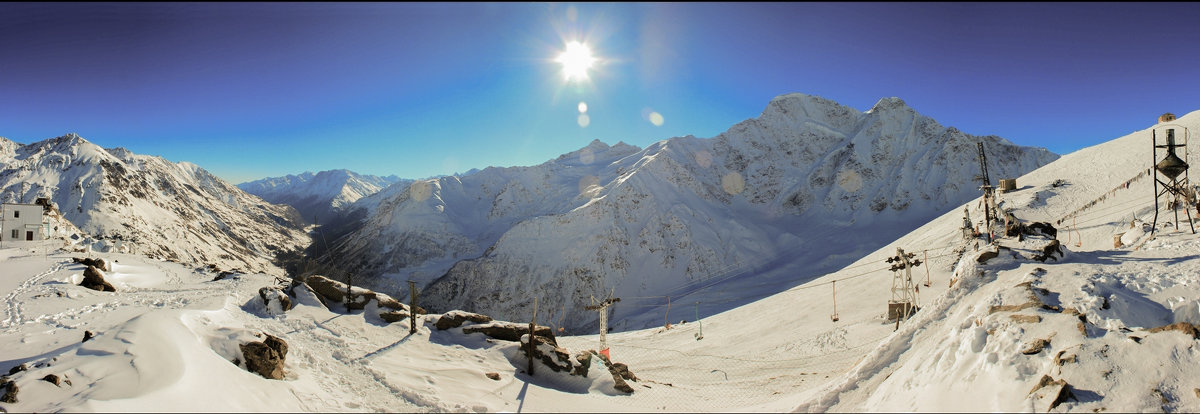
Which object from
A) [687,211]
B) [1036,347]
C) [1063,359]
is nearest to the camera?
[1063,359]

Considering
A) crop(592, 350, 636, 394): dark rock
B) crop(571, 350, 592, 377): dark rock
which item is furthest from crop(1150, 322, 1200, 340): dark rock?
crop(571, 350, 592, 377): dark rock

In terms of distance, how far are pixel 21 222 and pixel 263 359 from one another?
6102 centimetres

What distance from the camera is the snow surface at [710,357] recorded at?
948cm

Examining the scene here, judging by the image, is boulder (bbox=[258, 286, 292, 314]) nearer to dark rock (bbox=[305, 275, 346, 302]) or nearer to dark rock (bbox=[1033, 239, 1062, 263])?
dark rock (bbox=[305, 275, 346, 302])

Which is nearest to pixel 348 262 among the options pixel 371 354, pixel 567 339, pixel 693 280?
pixel 693 280

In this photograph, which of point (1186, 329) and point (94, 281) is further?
point (94, 281)

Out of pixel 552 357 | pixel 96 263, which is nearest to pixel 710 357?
pixel 552 357

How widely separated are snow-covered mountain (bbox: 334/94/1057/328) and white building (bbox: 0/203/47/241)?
131ft

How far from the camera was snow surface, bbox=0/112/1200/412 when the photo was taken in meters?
9.48

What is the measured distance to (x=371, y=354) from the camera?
637 inches

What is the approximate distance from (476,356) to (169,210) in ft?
471

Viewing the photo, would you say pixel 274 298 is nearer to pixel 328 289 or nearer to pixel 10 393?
pixel 328 289

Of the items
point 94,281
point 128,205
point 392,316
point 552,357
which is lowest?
point 552,357

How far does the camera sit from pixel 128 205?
328 feet
